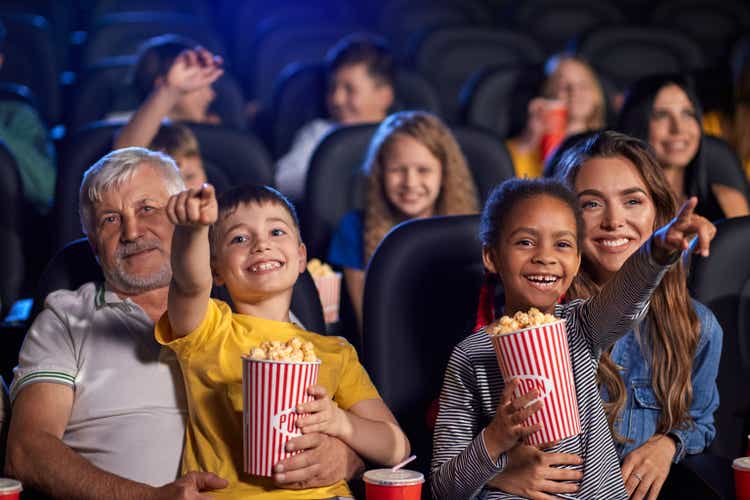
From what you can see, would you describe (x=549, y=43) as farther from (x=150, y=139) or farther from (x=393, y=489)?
(x=393, y=489)

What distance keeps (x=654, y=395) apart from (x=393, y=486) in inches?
26.2

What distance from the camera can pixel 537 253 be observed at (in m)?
1.91

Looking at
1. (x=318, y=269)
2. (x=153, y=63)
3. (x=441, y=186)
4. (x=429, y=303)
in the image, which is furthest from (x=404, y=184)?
(x=153, y=63)

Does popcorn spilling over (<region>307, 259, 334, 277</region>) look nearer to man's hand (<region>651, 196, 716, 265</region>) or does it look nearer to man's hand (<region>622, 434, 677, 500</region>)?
man's hand (<region>622, 434, 677, 500</region>)

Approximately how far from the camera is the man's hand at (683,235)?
63.7 inches

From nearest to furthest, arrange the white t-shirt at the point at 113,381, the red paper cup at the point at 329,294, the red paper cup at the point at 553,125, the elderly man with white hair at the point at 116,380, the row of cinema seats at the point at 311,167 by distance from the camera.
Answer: the elderly man with white hair at the point at 116,380, the white t-shirt at the point at 113,381, the red paper cup at the point at 329,294, the row of cinema seats at the point at 311,167, the red paper cup at the point at 553,125

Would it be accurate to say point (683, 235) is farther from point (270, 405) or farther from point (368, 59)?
point (368, 59)

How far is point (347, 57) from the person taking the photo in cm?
423

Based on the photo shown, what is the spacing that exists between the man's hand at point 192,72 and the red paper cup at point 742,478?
1912 millimetres

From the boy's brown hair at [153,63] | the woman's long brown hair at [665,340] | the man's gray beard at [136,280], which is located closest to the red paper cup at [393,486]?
the woman's long brown hair at [665,340]

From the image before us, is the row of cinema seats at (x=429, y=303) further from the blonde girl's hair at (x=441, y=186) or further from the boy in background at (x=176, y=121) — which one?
the blonde girl's hair at (x=441, y=186)

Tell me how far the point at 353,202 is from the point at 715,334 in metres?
1.49

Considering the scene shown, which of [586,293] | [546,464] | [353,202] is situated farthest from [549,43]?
[546,464]

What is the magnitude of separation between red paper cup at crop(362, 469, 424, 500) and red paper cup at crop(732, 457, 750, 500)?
1.74 ft
